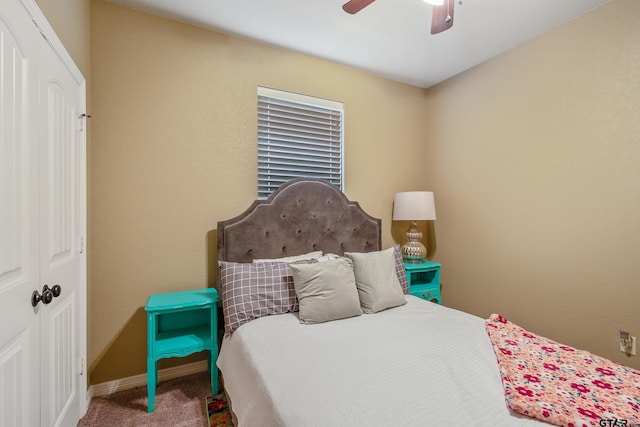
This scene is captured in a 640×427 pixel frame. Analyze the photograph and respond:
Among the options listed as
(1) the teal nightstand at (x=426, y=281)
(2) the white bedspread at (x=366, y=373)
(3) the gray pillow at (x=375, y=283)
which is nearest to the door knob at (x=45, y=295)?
(2) the white bedspread at (x=366, y=373)

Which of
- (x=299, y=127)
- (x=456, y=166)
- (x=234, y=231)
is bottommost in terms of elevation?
(x=234, y=231)

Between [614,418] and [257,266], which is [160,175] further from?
[614,418]

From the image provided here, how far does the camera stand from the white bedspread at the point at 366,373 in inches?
40.4

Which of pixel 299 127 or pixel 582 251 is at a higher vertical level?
pixel 299 127

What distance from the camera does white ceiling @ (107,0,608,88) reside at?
2086mm

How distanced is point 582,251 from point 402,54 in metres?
2.22

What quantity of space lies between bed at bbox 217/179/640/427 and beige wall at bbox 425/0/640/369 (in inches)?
37.8

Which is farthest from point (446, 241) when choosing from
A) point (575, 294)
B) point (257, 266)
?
point (257, 266)

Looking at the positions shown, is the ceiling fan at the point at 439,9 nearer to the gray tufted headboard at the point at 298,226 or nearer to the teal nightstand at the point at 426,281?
the gray tufted headboard at the point at 298,226

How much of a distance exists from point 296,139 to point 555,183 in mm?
2219

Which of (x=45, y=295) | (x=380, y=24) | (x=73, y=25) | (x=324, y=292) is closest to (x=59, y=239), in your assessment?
(x=45, y=295)

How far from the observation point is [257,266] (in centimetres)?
211

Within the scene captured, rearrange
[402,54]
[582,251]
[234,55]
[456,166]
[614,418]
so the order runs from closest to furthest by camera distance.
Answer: [614,418] → [582,251] → [234,55] → [402,54] → [456,166]

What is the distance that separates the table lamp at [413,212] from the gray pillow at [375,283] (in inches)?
34.3
